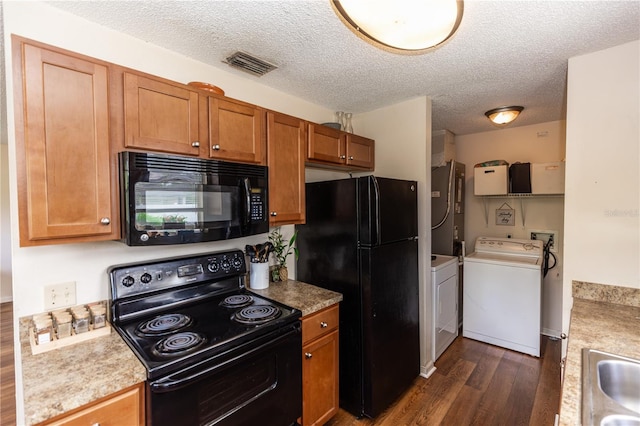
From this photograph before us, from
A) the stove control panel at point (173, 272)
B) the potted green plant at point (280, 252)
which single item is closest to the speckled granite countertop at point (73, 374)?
the stove control panel at point (173, 272)

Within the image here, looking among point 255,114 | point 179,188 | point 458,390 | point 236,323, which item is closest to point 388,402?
point 458,390

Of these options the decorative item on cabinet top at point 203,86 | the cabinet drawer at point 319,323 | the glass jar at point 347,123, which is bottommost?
the cabinet drawer at point 319,323

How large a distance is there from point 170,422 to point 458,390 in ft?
7.02

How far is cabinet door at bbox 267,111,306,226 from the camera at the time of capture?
186 cm

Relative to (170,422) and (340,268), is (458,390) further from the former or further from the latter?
(170,422)

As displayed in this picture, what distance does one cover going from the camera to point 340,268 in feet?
6.86

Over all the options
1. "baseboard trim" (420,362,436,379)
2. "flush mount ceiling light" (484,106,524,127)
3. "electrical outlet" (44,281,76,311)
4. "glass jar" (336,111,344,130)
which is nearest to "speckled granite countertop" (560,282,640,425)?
"baseboard trim" (420,362,436,379)

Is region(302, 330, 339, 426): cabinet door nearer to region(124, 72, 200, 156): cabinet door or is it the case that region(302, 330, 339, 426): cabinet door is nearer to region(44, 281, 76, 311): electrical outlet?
region(44, 281, 76, 311): electrical outlet

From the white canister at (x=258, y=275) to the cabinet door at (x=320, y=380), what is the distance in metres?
0.54

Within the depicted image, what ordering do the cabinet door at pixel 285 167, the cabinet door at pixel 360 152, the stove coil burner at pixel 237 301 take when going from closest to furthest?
1. the stove coil burner at pixel 237 301
2. the cabinet door at pixel 285 167
3. the cabinet door at pixel 360 152

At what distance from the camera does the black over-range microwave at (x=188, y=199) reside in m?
1.28

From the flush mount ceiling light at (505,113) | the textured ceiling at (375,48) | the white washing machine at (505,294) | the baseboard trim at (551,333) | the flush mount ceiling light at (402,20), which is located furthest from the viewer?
the baseboard trim at (551,333)

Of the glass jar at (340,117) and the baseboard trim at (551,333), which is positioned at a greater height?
the glass jar at (340,117)

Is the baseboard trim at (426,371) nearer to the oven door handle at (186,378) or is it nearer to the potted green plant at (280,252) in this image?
the potted green plant at (280,252)
